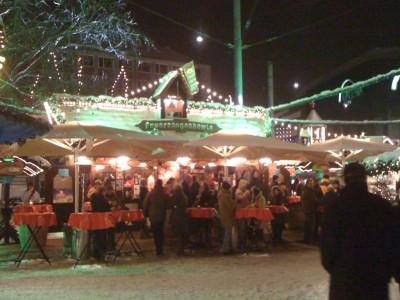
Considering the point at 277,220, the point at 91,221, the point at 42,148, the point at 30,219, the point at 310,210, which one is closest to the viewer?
the point at 91,221

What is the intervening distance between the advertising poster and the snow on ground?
14.9ft

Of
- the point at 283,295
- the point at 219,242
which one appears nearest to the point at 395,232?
the point at 283,295

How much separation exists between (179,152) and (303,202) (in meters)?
3.80

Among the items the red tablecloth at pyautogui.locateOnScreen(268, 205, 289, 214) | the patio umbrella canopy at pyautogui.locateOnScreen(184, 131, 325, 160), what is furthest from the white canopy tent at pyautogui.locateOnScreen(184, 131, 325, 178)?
the red tablecloth at pyautogui.locateOnScreen(268, 205, 289, 214)

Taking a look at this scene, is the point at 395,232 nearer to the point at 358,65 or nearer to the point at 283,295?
the point at 283,295

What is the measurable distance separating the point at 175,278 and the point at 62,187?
28.0ft

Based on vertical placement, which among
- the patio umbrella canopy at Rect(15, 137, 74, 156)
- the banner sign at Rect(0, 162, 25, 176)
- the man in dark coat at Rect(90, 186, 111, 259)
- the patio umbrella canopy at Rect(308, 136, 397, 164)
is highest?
the patio umbrella canopy at Rect(308, 136, 397, 164)

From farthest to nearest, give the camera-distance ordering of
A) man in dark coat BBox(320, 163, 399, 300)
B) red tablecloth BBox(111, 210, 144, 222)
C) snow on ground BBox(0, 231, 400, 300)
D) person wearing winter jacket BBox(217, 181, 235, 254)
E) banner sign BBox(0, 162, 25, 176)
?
1. banner sign BBox(0, 162, 25, 176)
2. person wearing winter jacket BBox(217, 181, 235, 254)
3. red tablecloth BBox(111, 210, 144, 222)
4. snow on ground BBox(0, 231, 400, 300)
5. man in dark coat BBox(320, 163, 399, 300)

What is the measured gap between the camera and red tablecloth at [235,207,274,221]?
12.6 metres

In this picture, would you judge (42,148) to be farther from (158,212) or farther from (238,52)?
(238,52)

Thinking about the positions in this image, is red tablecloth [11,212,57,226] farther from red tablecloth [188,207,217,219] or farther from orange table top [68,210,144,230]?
red tablecloth [188,207,217,219]

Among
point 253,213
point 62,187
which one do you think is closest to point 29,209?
point 62,187

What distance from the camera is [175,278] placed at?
931 cm

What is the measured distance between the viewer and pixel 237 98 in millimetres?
18688
